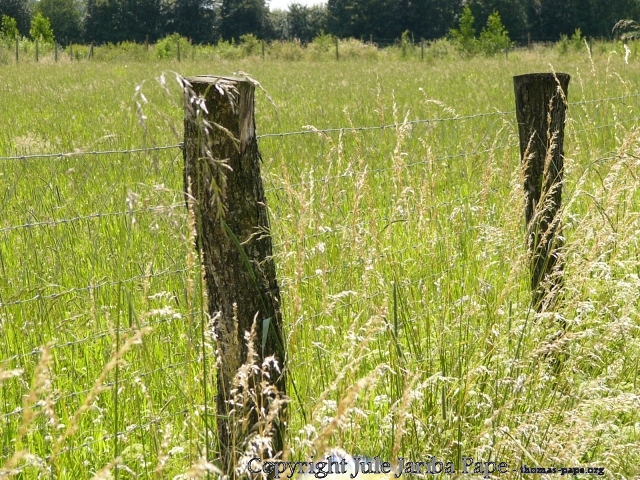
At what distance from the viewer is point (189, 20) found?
72188 mm

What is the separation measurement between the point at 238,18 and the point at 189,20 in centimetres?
488

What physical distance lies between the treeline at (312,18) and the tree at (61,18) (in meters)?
0.09

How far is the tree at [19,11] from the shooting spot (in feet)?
241

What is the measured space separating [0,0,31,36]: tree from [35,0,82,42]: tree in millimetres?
1453

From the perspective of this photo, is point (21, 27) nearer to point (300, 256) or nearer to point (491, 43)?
point (491, 43)

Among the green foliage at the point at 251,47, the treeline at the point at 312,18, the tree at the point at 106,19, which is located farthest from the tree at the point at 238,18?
the green foliage at the point at 251,47

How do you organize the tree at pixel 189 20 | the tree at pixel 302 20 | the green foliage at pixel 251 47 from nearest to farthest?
1. the green foliage at pixel 251 47
2. the tree at pixel 189 20
3. the tree at pixel 302 20

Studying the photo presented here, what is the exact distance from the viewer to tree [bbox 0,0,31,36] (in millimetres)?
73562

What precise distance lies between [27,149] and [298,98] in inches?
280

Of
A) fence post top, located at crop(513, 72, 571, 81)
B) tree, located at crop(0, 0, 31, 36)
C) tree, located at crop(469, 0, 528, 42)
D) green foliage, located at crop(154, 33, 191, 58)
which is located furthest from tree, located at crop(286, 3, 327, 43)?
fence post top, located at crop(513, 72, 571, 81)

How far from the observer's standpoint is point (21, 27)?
75438 mm

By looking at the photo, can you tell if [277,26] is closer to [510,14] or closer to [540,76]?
[510,14]

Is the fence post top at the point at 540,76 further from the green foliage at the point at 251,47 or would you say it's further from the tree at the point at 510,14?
the tree at the point at 510,14

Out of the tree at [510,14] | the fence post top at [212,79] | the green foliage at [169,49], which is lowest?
the fence post top at [212,79]
